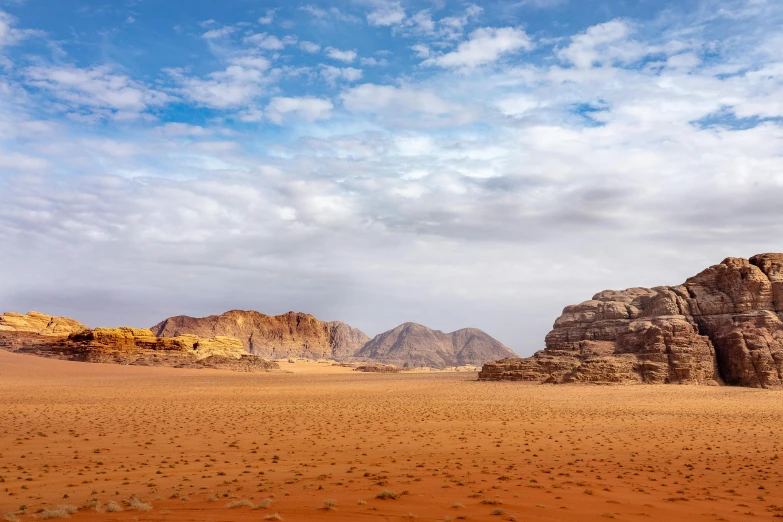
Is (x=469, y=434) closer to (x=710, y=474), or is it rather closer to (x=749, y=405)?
(x=710, y=474)

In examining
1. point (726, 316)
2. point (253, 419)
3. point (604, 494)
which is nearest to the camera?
point (604, 494)

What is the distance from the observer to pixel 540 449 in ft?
55.5

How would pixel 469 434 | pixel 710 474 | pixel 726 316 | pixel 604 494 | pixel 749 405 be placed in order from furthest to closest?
pixel 726 316
pixel 749 405
pixel 469 434
pixel 710 474
pixel 604 494

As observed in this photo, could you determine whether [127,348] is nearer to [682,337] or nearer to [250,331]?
[682,337]

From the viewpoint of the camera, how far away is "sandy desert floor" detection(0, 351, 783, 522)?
368 inches

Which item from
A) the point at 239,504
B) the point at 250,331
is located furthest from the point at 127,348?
the point at 250,331

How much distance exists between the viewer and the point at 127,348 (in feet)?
288

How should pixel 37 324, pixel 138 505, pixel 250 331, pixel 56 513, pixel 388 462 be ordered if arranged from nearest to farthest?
pixel 56 513 → pixel 138 505 → pixel 388 462 → pixel 37 324 → pixel 250 331

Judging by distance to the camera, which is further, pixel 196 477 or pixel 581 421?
pixel 581 421

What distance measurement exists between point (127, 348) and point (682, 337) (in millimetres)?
80005

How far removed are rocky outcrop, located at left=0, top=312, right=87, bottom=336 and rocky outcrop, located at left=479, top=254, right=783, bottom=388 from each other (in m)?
91.5

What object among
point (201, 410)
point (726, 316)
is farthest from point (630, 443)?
point (726, 316)

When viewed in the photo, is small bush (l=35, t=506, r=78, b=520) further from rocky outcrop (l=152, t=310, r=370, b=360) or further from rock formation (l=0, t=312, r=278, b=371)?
rocky outcrop (l=152, t=310, r=370, b=360)

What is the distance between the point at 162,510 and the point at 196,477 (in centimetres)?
345
